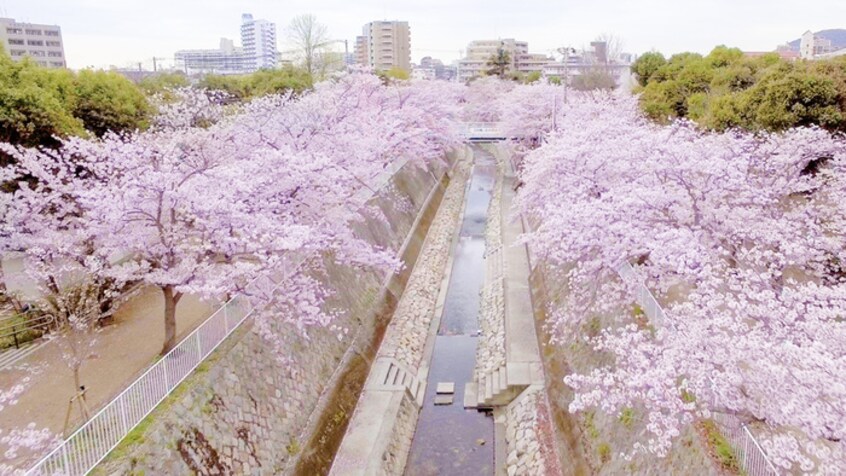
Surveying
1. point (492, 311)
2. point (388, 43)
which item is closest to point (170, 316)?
point (492, 311)

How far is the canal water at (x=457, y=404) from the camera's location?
1389 cm

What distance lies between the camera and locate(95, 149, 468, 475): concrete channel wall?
9.68 m

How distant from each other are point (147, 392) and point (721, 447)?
938 centimetres

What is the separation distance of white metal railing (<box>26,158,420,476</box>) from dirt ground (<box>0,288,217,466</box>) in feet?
4.67

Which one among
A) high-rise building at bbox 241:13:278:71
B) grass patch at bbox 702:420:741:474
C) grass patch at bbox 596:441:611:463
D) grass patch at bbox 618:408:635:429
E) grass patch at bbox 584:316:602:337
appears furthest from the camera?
high-rise building at bbox 241:13:278:71

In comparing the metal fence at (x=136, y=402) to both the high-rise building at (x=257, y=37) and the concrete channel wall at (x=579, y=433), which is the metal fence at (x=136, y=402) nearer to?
the concrete channel wall at (x=579, y=433)

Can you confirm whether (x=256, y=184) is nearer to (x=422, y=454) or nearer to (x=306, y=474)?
(x=306, y=474)

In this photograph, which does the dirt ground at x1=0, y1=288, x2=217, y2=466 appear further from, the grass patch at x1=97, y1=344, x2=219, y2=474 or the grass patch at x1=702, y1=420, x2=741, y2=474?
the grass patch at x1=702, y1=420, x2=741, y2=474

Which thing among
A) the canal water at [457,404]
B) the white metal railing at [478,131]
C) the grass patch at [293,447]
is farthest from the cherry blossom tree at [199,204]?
the white metal railing at [478,131]

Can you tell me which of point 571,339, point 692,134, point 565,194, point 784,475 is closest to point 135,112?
point 565,194

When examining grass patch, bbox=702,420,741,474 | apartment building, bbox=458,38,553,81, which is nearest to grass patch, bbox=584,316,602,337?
grass patch, bbox=702,420,741,474

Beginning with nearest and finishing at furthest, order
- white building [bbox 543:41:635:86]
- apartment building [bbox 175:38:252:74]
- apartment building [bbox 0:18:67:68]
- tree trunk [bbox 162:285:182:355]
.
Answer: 1. tree trunk [bbox 162:285:182:355]
2. white building [bbox 543:41:635:86]
3. apartment building [bbox 0:18:67:68]
4. apartment building [bbox 175:38:252:74]

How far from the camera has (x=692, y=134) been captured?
17109mm

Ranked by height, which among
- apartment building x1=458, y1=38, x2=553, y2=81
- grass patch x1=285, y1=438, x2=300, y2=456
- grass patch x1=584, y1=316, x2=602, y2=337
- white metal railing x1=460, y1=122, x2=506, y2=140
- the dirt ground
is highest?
apartment building x1=458, y1=38, x2=553, y2=81
